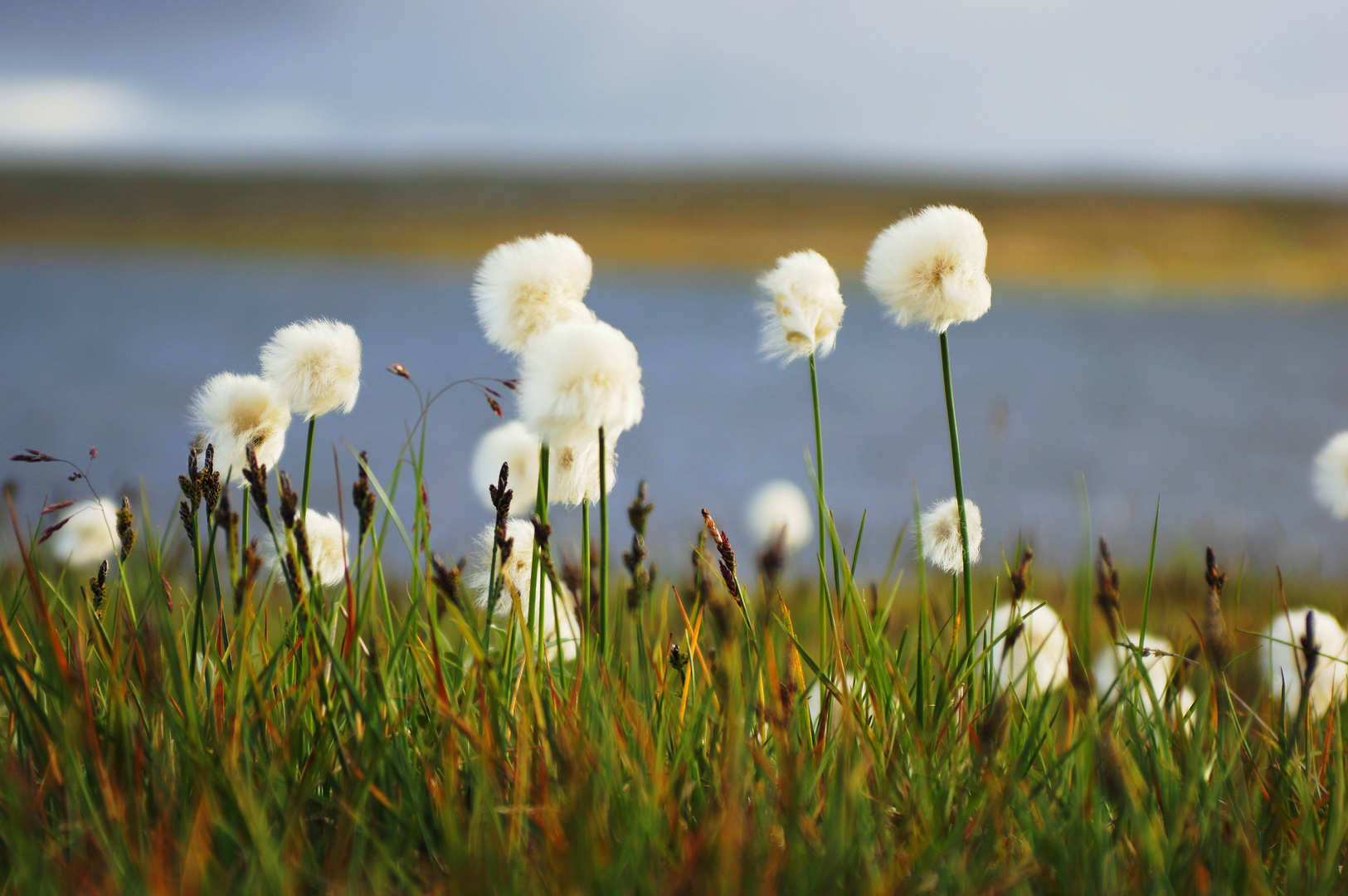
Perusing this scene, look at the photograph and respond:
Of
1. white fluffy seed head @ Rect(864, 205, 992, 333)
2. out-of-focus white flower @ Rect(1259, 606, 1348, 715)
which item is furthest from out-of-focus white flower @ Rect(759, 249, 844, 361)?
out-of-focus white flower @ Rect(1259, 606, 1348, 715)

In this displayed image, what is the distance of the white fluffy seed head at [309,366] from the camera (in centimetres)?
147

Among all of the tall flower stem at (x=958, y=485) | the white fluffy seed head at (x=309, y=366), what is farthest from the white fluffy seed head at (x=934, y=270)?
the white fluffy seed head at (x=309, y=366)

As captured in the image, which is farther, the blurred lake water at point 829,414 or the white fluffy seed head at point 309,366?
the blurred lake water at point 829,414

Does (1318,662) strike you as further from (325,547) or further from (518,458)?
(325,547)

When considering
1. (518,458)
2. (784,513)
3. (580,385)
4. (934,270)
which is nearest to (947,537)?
(934,270)

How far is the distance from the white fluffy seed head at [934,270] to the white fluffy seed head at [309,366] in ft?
3.03

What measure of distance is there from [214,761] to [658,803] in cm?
67

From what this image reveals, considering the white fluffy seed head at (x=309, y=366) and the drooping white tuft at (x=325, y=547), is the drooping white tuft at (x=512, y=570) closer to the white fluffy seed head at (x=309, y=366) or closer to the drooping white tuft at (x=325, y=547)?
the drooping white tuft at (x=325, y=547)

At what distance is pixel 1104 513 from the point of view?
984cm

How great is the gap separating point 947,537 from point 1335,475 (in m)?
1.16

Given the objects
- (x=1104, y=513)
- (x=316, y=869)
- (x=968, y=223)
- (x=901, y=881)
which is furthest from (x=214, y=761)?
(x=1104, y=513)

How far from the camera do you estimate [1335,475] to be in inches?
78.2

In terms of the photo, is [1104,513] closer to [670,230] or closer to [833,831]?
[833,831]

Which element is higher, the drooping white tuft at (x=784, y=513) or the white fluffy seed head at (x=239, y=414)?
the white fluffy seed head at (x=239, y=414)
